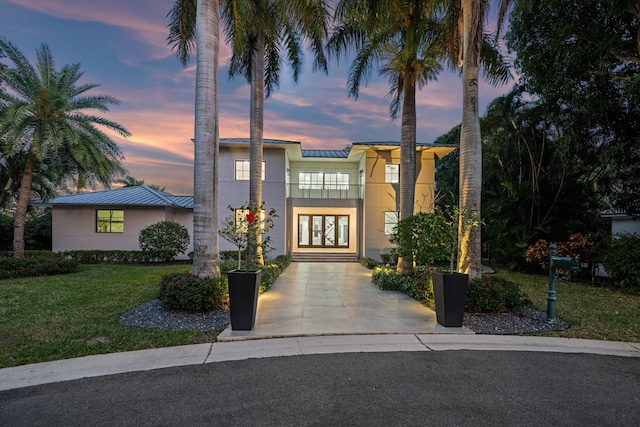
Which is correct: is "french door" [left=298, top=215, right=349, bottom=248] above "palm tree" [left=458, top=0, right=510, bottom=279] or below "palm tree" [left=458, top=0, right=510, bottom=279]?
below

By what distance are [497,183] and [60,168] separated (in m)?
21.8

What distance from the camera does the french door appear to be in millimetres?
20719

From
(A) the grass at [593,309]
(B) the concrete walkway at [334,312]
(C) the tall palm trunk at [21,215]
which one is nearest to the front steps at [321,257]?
(B) the concrete walkway at [334,312]

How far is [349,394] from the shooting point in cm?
347

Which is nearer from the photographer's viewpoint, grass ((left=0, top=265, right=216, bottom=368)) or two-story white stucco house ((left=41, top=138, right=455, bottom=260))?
grass ((left=0, top=265, right=216, bottom=368))

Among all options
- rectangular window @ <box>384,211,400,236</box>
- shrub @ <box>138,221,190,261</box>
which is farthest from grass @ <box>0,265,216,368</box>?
rectangular window @ <box>384,211,400,236</box>

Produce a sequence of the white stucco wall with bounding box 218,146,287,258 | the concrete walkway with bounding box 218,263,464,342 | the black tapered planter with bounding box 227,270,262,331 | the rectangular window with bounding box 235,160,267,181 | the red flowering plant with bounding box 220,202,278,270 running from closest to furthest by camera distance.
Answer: the black tapered planter with bounding box 227,270,262,331 → the concrete walkway with bounding box 218,263,464,342 → the red flowering plant with bounding box 220,202,278,270 → the white stucco wall with bounding box 218,146,287,258 → the rectangular window with bounding box 235,160,267,181

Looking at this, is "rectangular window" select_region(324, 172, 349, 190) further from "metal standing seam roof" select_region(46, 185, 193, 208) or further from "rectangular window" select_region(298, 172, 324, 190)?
"metal standing seam roof" select_region(46, 185, 193, 208)

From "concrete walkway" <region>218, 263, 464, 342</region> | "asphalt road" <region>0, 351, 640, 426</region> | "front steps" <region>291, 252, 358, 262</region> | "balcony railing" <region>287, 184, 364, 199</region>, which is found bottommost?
"front steps" <region>291, 252, 358, 262</region>

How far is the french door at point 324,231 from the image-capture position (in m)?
20.7

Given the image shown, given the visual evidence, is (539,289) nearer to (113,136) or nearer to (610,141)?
(610,141)

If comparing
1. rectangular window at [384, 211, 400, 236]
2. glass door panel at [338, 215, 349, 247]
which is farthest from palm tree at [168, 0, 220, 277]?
glass door panel at [338, 215, 349, 247]

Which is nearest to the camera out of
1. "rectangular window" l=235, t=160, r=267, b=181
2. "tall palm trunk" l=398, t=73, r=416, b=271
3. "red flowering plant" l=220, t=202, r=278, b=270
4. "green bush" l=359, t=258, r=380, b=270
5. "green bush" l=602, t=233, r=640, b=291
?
"red flowering plant" l=220, t=202, r=278, b=270

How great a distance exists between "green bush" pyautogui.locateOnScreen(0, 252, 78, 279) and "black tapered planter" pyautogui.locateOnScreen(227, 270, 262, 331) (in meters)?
11.0
